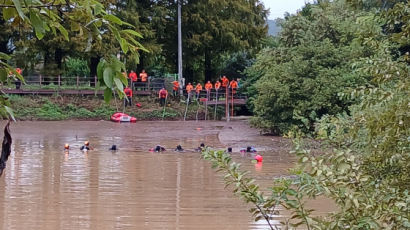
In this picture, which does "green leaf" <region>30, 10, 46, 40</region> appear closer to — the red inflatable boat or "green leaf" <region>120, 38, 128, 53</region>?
"green leaf" <region>120, 38, 128, 53</region>

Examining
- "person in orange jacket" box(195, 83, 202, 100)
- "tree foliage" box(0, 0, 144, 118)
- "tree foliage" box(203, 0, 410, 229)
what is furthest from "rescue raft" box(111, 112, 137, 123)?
"tree foliage" box(0, 0, 144, 118)

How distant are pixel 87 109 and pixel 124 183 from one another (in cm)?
2305

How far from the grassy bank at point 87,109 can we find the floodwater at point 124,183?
725 cm

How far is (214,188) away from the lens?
559 inches

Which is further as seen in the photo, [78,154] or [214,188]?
[78,154]

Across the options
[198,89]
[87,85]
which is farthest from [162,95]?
[87,85]

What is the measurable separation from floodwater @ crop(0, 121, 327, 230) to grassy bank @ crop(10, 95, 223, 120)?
285 inches

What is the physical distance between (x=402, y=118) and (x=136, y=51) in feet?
6.69

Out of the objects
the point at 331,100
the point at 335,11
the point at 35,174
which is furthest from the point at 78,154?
the point at 335,11

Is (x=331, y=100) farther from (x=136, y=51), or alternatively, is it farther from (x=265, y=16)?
(x=136, y=51)

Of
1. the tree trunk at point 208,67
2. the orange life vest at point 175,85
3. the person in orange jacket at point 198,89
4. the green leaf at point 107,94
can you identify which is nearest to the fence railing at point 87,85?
the person in orange jacket at point 198,89

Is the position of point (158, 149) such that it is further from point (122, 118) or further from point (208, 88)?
point (208, 88)

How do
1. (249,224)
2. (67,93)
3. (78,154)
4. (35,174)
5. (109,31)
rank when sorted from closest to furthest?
(109,31) < (249,224) < (35,174) < (78,154) < (67,93)

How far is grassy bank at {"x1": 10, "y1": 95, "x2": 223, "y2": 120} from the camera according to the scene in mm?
35969
